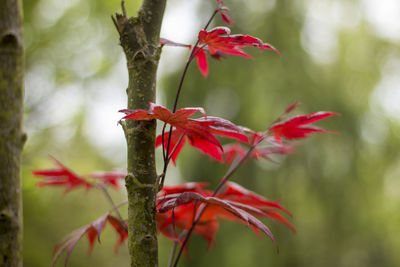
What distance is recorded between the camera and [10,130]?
667 millimetres

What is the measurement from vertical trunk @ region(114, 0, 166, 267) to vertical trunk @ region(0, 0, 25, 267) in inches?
10.2

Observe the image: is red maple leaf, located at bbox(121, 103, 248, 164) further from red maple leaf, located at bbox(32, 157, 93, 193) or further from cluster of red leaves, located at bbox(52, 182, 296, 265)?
red maple leaf, located at bbox(32, 157, 93, 193)

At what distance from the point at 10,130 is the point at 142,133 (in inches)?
11.9

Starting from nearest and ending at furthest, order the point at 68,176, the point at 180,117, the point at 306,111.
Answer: the point at 180,117
the point at 68,176
the point at 306,111

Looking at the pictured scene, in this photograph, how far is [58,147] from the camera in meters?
4.27

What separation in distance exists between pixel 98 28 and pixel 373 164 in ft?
11.4

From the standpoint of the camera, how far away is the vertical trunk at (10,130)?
63 cm

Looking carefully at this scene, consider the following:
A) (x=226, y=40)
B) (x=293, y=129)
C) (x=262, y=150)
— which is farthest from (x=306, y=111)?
(x=226, y=40)

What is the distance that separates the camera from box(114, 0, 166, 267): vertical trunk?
20.1 inches

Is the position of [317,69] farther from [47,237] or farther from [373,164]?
[47,237]

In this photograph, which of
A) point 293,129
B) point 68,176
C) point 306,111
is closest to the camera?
point 293,129

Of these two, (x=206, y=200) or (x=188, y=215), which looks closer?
(x=206, y=200)

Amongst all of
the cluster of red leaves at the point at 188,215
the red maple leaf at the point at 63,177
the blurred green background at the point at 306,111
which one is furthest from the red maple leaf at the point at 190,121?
the blurred green background at the point at 306,111

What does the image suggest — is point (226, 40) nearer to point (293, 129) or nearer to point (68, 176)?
point (293, 129)
